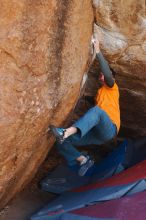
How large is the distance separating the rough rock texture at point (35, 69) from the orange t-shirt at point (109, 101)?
23 cm

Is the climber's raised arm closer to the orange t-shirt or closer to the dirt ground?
the orange t-shirt

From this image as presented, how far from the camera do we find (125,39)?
379 centimetres

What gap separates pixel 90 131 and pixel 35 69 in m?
0.91

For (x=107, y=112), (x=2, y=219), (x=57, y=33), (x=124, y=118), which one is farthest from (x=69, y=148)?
(x=124, y=118)

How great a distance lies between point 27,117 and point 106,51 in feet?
3.17

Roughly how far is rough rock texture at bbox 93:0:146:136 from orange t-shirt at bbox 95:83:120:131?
236mm

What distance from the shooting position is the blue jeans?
11.6 ft

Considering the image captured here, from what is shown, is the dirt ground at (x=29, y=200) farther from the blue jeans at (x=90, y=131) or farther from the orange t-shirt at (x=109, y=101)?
the orange t-shirt at (x=109, y=101)

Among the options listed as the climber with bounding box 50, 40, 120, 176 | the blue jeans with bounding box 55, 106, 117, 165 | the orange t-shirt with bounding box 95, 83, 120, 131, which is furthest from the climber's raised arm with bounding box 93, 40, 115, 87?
the blue jeans with bounding box 55, 106, 117, 165

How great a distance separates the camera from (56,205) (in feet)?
13.0

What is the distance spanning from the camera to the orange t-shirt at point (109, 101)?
3.95 metres

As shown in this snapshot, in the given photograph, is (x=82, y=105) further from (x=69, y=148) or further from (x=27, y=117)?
(x=27, y=117)

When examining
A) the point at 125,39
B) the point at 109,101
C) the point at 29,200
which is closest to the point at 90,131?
the point at 109,101

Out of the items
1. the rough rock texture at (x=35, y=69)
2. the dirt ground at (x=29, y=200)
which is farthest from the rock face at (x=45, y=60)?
the dirt ground at (x=29, y=200)
